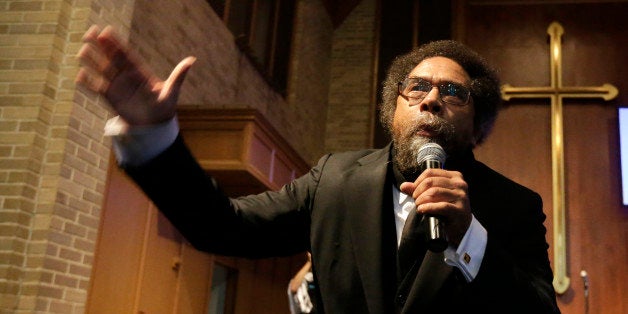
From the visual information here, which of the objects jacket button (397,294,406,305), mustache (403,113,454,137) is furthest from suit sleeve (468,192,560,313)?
mustache (403,113,454,137)

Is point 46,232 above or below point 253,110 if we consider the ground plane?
below

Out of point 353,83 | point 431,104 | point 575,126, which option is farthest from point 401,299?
point 353,83

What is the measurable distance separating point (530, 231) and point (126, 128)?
90 cm

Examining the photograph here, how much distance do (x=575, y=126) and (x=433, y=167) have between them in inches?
248

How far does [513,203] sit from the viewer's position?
5.20 ft

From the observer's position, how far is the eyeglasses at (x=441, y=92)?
1822 millimetres

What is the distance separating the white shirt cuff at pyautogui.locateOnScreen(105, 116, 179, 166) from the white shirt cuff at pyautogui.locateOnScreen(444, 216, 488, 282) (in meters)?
0.59

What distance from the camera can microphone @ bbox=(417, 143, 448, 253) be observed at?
4.00 ft

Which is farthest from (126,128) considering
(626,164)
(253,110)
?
(626,164)

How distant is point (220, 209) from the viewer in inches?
55.6

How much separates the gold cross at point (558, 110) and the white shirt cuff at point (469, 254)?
17.9 feet

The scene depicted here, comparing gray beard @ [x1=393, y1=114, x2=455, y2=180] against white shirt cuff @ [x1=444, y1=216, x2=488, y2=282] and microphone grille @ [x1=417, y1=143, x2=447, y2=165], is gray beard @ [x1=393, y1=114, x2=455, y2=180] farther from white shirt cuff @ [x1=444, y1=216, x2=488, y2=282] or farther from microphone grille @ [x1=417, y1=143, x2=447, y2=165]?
white shirt cuff @ [x1=444, y1=216, x2=488, y2=282]

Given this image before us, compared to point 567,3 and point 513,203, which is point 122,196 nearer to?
point 513,203

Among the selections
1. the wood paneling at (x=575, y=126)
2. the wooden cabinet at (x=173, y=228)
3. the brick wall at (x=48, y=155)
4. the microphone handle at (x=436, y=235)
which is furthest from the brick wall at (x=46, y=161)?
the wood paneling at (x=575, y=126)
